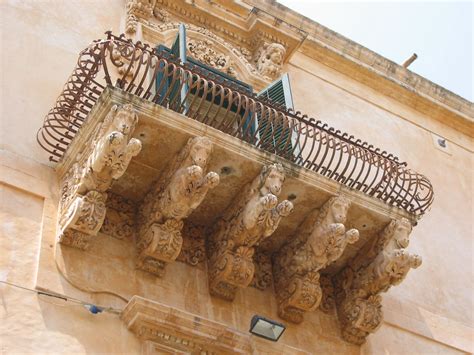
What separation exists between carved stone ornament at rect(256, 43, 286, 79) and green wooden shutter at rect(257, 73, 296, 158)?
61 cm

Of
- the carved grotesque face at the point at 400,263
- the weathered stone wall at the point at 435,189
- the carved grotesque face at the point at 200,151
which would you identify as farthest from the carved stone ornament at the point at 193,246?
the weathered stone wall at the point at 435,189

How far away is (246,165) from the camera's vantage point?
690cm

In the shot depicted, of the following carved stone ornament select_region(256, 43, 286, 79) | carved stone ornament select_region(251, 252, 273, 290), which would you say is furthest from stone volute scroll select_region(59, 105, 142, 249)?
carved stone ornament select_region(256, 43, 286, 79)

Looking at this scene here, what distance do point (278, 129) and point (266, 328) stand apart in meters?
1.94

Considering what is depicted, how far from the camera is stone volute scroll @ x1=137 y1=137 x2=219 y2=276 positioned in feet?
21.2

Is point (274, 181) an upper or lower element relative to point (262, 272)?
upper

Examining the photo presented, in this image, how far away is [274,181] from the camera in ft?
22.3

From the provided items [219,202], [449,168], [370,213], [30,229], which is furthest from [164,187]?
[449,168]

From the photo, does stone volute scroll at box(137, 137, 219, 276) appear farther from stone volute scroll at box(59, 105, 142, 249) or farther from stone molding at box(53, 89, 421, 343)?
stone volute scroll at box(59, 105, 142, 249)

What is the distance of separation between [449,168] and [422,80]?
1178 mm

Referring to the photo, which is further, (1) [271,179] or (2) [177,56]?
(2) [177,56]

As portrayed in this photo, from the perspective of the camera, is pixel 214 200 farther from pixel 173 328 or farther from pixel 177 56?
pixel 177 56

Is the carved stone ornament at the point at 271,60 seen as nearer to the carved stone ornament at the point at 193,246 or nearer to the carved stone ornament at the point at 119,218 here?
the carved stone ornament at the point at 193,246

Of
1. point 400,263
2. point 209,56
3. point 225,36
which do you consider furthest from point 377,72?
point 400,263
